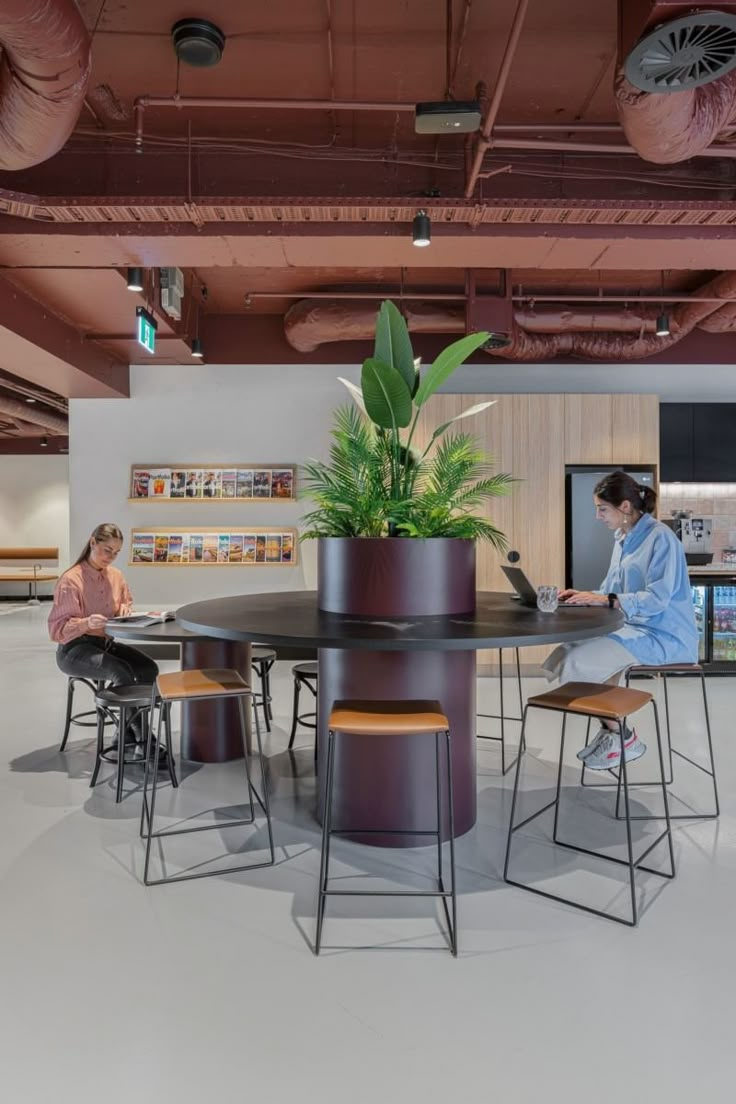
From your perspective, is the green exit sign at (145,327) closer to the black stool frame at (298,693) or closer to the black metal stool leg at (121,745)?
the black stool frame at (298,693)

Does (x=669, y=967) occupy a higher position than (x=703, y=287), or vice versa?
(x=703, y=287)

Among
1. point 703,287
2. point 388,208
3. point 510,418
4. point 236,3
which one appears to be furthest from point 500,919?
point 703,287

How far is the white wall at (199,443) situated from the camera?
699cm

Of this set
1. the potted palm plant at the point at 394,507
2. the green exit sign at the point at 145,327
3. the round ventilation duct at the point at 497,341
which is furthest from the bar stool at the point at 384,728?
the round ventilation duct at the point at 497,341

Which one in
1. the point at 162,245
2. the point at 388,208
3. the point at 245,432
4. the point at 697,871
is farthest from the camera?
the point at 245,432

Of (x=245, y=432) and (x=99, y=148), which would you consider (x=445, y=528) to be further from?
(x=245, y=432)

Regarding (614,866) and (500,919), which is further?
(614,866)

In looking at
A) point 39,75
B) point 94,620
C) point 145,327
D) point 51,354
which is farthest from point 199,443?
point 39,75

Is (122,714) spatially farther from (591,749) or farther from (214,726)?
(591,749)

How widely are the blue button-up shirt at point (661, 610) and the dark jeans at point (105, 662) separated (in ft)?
7.99

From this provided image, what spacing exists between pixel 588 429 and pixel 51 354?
4414mm

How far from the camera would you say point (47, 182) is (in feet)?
12.1

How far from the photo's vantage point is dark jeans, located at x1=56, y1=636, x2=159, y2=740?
Result: 377 cm

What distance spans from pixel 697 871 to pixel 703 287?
477 centimetres
